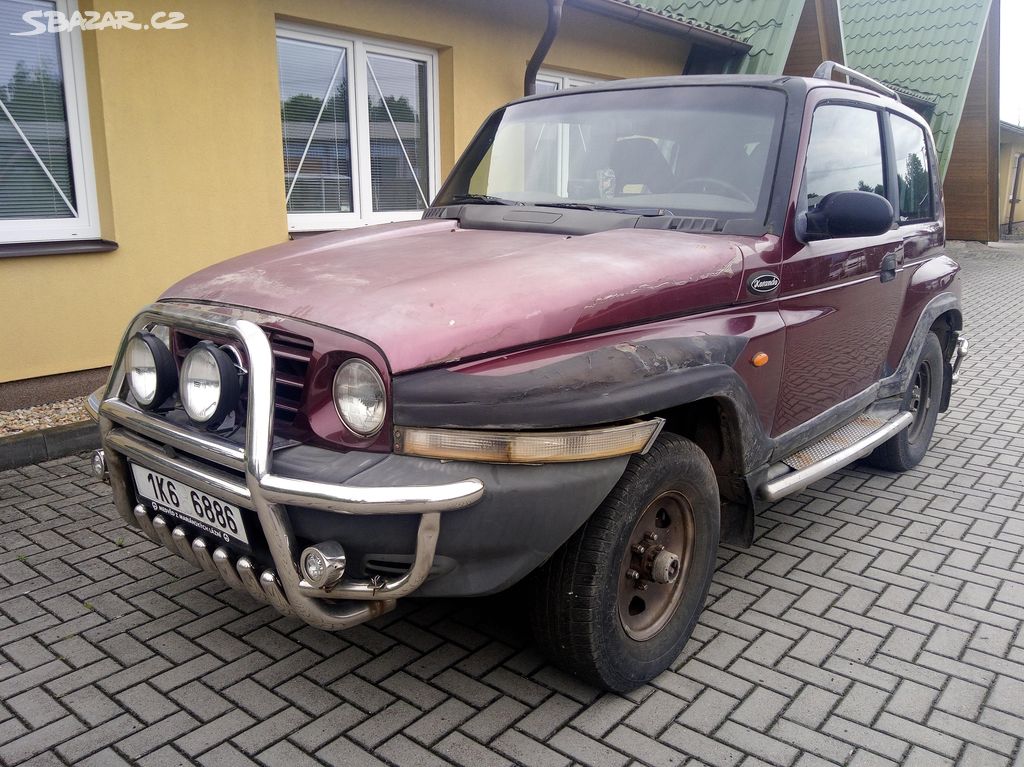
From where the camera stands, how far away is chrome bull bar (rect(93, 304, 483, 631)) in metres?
2.22

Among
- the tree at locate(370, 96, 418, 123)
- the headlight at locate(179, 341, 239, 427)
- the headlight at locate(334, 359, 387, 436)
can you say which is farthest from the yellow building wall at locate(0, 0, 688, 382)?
the headlight at locate(334, 359, 387, 436)

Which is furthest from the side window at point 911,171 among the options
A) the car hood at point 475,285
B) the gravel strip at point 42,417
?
the gravel strip at point 42,417

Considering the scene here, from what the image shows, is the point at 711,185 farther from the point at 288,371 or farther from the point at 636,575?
the point at 288,371

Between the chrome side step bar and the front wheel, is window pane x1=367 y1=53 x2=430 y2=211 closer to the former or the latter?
the chrome side step bar

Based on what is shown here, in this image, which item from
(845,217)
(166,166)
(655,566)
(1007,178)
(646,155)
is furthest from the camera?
(1007,178)

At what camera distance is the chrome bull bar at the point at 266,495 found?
222 centimetres

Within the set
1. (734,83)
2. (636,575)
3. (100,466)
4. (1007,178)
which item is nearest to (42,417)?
(100,466)

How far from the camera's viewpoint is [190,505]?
8.70 feet

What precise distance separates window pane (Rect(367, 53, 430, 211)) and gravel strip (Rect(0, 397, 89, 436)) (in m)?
3.38

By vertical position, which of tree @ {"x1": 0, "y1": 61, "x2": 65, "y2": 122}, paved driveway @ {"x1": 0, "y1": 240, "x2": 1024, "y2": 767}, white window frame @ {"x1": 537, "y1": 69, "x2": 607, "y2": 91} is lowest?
paved driveway @ {"x1": 0, "y1": 240, "x2": 1024, "y2": 767}

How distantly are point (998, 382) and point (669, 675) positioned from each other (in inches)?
239

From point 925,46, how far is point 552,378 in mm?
20677

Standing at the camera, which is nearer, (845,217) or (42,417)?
(845,217)

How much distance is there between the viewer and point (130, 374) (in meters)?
2.81
